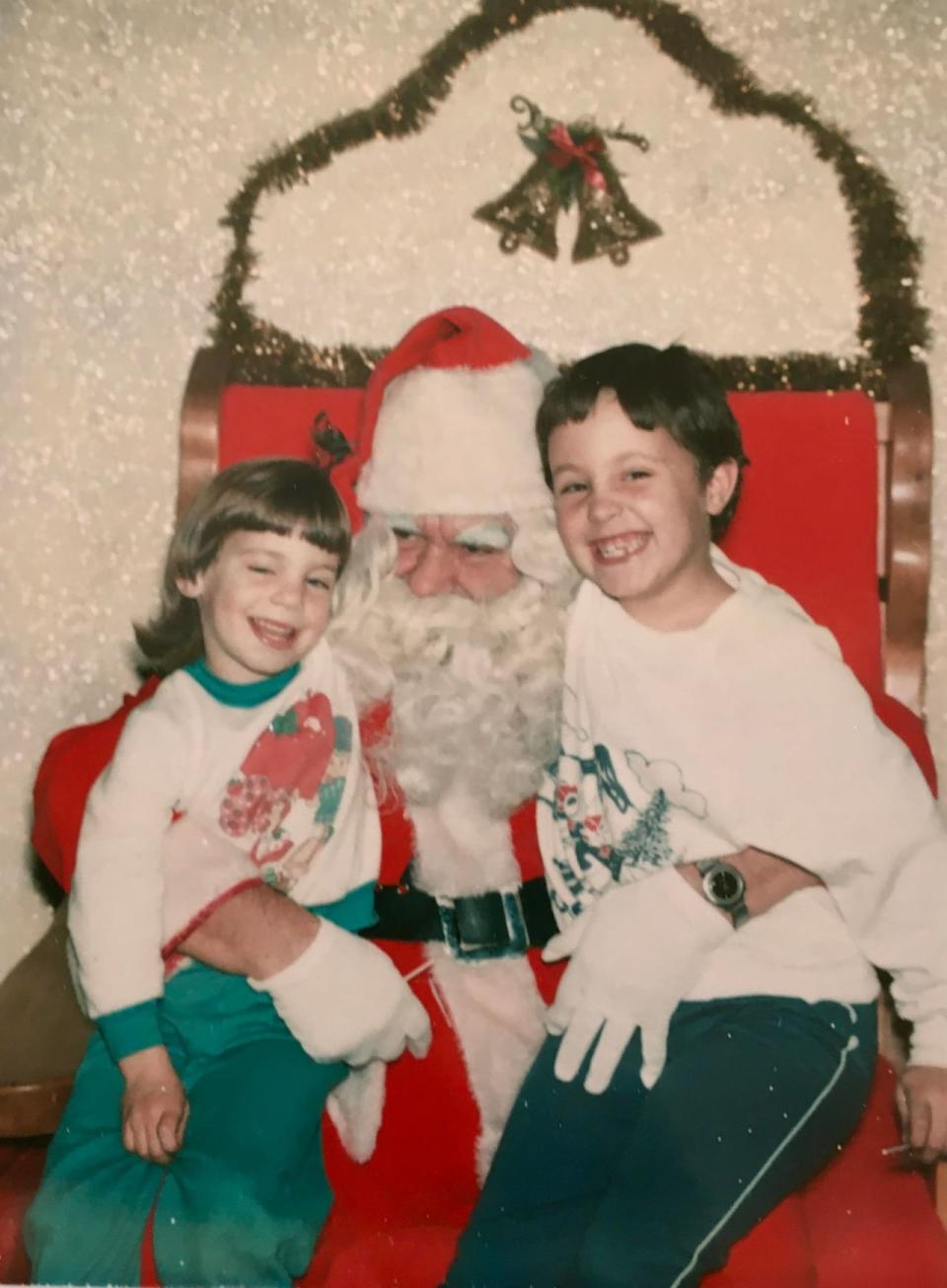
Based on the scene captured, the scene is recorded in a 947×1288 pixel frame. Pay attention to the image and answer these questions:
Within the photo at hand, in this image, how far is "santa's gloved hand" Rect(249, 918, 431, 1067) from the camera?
1004mm

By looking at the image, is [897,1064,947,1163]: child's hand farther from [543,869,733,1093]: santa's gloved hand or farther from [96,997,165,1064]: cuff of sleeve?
[96,997,165,1064]: cuff of sleeve

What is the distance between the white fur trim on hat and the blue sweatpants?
490 mm

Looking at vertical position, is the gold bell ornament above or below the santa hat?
above

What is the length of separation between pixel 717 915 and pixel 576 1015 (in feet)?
0.49

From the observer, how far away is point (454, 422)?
1101 millimetres

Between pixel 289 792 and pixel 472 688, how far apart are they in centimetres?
19

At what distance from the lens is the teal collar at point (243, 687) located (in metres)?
1.03

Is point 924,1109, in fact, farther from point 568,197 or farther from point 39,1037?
point 568,197

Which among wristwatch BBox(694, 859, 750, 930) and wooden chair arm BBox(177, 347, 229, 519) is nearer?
wristwatch BBox(694, 859, 750, 930)

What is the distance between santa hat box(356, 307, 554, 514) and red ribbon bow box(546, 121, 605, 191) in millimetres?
161

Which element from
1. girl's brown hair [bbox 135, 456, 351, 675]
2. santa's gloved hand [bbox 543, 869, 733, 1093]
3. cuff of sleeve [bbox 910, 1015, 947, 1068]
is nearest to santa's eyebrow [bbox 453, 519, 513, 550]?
girl's brown hair [bbox 135, 456, 351, 675]

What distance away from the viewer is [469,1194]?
3.30 feet

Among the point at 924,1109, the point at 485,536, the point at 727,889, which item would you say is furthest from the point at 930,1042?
the point at 485,536

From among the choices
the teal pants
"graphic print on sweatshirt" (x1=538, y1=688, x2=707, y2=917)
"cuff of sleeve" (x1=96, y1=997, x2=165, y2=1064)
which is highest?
"graphic print on sweatshirt" (x1=538, y1=688, x2=707, y2=917)
